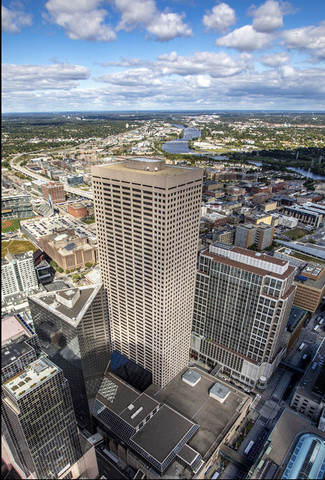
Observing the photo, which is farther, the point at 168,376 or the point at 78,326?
the point at 168,376

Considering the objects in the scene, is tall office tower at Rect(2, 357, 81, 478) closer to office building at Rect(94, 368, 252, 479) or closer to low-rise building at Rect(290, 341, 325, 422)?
office building at Rect(94, 368, 252, 479)

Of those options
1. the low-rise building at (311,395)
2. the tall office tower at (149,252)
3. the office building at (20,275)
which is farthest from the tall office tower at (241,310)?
the office building at (20,275)

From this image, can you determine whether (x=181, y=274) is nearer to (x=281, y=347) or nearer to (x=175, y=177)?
(x=175, y=177)

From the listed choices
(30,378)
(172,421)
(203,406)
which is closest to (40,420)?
(30,378)

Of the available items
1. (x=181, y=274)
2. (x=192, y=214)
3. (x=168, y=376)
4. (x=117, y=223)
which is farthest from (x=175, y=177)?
(x=168, y=376)

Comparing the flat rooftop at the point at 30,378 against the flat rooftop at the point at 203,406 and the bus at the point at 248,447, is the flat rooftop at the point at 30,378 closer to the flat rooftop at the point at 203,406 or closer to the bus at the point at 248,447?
the flat rooftop at the point at 203,406

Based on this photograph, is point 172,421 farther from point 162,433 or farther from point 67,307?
point 67,307

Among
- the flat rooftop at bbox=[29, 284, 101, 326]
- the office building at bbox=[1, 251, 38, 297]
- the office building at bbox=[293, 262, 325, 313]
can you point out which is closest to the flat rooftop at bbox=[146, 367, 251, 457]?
the flat rooftop at bbox=[29, 284, 101, 326]
